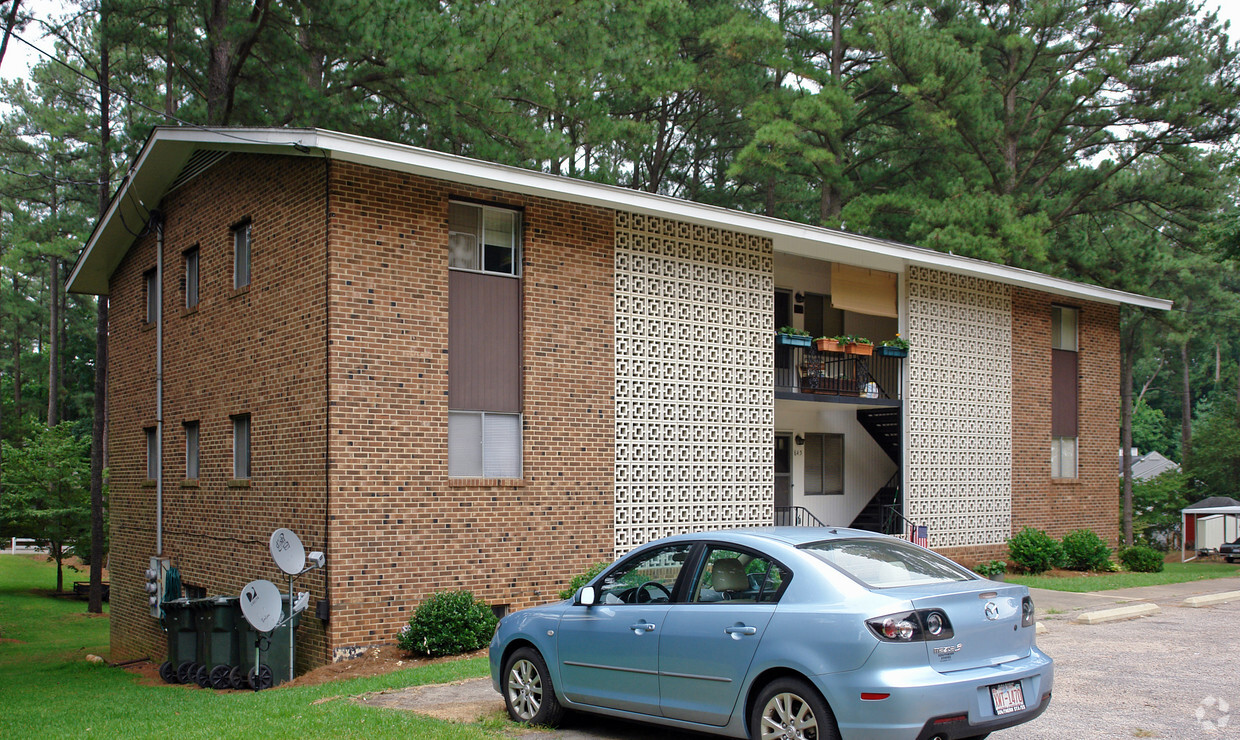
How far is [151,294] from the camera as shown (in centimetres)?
2005

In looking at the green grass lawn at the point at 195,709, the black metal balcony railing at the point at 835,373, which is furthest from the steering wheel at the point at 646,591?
the black metal balcony railing at the point at 835,373

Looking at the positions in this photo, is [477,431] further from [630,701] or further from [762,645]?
[762,645]

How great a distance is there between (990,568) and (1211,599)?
509 cm

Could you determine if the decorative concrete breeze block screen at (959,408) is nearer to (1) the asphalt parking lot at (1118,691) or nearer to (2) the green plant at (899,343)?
(2) the green plant at (899,343)

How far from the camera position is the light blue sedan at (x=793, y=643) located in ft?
19.8

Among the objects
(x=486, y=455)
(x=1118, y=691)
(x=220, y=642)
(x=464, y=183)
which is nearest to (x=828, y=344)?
(x=486, y=455)

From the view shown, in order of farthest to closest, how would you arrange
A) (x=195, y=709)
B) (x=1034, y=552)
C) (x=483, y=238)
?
1. (x=1034, y=552)
2. (x=483, y=238)
3. (x=195, y=709)

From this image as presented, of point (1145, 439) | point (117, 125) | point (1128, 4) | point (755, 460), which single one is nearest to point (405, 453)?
point (755, 460)

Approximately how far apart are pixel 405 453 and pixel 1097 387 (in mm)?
17591

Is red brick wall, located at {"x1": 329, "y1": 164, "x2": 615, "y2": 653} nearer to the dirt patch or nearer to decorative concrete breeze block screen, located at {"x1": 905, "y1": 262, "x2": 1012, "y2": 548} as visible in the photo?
the dirt patch

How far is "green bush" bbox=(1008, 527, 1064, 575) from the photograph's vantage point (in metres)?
21.7

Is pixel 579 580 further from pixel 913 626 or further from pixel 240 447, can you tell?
pixel 913 626

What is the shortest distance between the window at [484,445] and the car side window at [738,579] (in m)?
7.49

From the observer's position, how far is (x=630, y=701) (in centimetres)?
742
